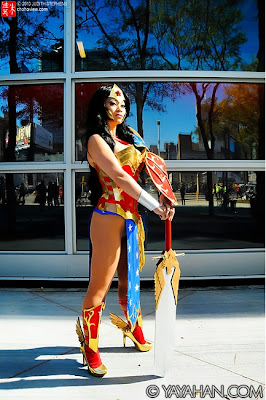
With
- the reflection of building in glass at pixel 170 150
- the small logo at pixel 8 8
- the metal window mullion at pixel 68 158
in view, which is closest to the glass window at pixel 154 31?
the metal window mullion at pixel 68 158

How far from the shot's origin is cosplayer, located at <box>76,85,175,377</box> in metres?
2.66

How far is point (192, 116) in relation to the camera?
15.0 ft

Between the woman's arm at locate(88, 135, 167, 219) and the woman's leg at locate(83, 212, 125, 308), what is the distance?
0.25 metres

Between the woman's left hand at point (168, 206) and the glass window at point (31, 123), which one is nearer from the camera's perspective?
the woman's left hand at point (168, 206)

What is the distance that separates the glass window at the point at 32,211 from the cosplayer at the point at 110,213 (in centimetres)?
179

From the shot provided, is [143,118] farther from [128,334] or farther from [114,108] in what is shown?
[128,334]

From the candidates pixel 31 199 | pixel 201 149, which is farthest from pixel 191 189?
pixel 31 199

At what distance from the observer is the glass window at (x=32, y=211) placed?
180 inches

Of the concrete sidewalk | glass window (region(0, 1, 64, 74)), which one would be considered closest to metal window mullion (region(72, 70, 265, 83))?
glass window (region(0, 1, 64, 74))

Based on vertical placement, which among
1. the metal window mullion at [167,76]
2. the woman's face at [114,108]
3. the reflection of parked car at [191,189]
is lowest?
the reflection of parked car at [191,189]

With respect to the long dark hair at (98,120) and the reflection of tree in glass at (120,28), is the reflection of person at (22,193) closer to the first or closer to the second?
the reflection of tree in glass at (120,28)

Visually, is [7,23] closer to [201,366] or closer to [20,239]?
[20,239]

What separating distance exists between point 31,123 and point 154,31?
1533mm

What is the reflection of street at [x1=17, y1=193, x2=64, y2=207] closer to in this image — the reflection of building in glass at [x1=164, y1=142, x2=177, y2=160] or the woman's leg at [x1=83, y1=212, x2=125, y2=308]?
the reflection of building in glass at [x1=164, y1=142, x2=177, y2=160]
